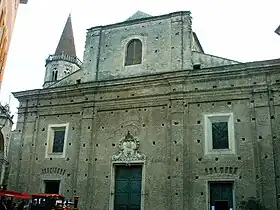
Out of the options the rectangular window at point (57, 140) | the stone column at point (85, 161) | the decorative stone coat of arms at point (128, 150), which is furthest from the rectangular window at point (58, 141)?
the decorative stone coat of arms at point (128, 150)

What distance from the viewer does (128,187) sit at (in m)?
16.7

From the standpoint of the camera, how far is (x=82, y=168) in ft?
56.9

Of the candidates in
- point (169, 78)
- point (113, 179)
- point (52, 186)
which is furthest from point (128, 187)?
point (169, 78)

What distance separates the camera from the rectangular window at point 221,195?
48.4 feet

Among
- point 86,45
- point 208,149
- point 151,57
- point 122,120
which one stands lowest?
point 208,149

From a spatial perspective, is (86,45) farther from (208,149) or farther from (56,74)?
(56,74)

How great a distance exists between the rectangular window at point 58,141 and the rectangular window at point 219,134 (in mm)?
7690

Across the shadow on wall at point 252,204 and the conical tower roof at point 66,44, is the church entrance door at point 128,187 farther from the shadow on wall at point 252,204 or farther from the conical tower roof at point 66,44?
the conical tower roof at point 66,44

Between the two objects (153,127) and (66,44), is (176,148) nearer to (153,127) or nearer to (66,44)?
(153,127)

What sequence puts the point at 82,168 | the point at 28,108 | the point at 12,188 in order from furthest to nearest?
1. the point at 28,108
2. the point at 12,188
3. the point at 82,168

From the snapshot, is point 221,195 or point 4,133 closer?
point 221,195

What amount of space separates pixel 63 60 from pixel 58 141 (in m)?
15.0

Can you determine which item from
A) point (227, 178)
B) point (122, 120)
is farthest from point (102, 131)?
point (227, 178)

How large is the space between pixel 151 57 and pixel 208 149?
18.9 ft
